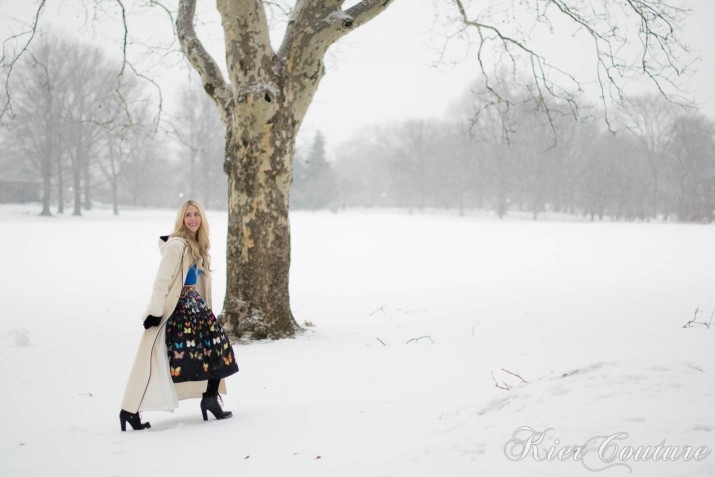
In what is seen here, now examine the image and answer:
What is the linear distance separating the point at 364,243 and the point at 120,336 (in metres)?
17.9

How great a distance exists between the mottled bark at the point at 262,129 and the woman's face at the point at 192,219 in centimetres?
276

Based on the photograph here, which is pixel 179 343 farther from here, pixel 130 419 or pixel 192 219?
pixel 192 219

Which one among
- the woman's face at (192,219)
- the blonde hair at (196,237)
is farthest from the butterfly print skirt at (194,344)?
the woman's face at (192,219)

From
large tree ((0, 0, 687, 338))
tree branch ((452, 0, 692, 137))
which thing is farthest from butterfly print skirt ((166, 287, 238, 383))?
tree branch ((452, 0, 692, 137))

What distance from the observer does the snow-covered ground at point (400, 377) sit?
290 centimetres

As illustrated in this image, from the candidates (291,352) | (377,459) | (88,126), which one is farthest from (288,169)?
(88,126)

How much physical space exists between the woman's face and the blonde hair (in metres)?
0.03

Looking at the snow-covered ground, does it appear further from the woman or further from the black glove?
the black glove

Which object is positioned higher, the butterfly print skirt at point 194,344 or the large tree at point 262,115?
the large tree at point 262,115

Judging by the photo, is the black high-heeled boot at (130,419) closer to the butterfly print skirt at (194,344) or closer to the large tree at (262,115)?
the butterfly print skirt at (194,344)

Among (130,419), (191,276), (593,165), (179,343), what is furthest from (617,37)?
(593,165)

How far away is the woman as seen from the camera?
417cm

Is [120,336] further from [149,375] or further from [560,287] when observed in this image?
[560,287]

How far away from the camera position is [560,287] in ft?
40.9
